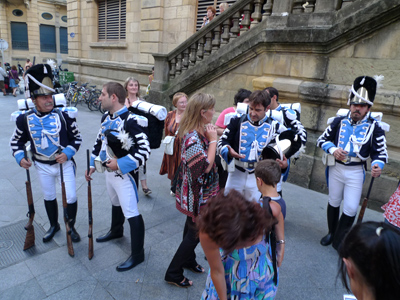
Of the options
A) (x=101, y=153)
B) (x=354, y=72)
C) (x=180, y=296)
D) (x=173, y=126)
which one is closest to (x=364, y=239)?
(x=180, y=296)

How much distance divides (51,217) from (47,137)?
103cm

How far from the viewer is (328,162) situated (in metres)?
3.60

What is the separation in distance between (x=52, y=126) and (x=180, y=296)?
2301 mm

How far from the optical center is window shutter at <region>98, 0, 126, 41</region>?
12.7m

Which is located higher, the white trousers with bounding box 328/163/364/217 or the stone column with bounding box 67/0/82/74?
the stone column with bounding box 67/0/82/74

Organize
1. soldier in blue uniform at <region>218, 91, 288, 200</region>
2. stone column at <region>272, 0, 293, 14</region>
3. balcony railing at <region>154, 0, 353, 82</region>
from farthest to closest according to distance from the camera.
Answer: stone column at <region>272, 0, 293, 14</region>
balcony railing at <region>154, 0, 353, 82</region>
soldier in blue uniform at <region>218, 91, 288, 200</region>

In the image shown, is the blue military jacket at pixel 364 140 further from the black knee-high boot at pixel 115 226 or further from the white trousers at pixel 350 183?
the black knee-high boot at pixel 115 226

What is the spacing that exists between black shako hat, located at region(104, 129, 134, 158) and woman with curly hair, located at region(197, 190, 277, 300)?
1.50 meters

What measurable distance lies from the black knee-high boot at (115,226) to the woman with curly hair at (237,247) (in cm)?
194

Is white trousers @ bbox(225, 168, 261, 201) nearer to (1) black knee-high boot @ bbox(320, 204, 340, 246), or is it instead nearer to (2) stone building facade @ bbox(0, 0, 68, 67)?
(1) black knee-high boot @ bbox(320, 204, 340, 246)

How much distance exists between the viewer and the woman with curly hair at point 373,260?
90 cm

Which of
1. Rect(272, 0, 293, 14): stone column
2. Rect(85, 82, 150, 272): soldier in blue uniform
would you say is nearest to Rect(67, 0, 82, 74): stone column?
Rect(272, 0, 293, 14): stone column

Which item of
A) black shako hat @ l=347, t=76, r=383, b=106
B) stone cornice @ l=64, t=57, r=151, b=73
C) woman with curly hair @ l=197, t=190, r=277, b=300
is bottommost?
woman with curly hair @ l=197, t=190, r=277, b=300

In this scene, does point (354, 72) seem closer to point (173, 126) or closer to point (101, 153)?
point (173, 126)
